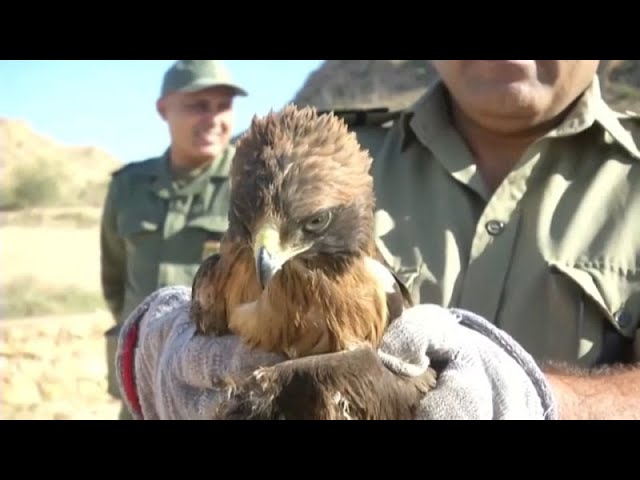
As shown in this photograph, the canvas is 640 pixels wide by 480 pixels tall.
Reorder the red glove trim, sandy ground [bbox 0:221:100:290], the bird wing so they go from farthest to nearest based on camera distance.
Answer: sandy ground [bbox 0:221:100:290]
the red glove trim
the bird wing

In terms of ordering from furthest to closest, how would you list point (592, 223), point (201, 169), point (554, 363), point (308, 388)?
1. point (201, 169)
2. point (592, 223)
3. point (554, 363)
4. point (308, 388)

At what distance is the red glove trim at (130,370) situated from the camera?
345 centimetres

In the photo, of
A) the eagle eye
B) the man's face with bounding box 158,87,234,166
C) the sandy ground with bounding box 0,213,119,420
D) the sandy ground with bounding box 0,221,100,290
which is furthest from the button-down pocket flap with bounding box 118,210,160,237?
the sandy ground with bounding box 0,221,100,290

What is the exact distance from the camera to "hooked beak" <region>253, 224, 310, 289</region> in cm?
254

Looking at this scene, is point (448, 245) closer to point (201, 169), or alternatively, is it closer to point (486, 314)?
point (486, 314)

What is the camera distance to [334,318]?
2754mm

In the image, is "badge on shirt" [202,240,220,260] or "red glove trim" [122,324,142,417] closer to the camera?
"red glove trim" [122,324,142,417]

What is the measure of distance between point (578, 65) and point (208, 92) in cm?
449

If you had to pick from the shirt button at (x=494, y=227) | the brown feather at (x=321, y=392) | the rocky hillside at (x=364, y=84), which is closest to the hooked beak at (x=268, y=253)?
the brown feather at (x=321, y=392)

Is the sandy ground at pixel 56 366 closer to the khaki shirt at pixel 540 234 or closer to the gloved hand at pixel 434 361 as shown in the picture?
the khaki shirt at pixel 540 234

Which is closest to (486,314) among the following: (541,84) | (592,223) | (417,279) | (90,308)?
(417,279)

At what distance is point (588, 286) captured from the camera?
3535 mm

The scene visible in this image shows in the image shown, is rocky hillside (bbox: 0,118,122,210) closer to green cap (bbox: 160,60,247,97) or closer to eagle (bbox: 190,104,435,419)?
green cap (bbox: 160,60,247,97)

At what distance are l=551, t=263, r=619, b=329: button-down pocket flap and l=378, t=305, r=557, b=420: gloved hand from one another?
0.70m
